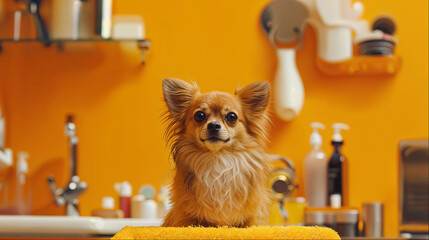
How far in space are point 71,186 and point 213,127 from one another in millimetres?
1671

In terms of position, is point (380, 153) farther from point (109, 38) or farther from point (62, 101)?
point (62, 101)

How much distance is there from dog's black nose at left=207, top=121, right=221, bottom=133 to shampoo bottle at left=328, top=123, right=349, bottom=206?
4.99ft

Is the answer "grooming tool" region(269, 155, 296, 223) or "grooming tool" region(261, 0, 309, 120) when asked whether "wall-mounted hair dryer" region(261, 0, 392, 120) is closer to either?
"grooming tool" region(261, 0, 309, 120)

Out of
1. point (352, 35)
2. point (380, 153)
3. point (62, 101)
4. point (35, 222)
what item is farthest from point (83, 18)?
point (380, 153)

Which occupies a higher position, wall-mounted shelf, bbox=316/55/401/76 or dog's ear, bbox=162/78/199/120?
wall-mounted shelf, bbox=316/55/401/76

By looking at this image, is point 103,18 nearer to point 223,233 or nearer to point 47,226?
point 47,226

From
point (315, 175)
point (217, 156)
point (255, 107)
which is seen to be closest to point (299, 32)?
point (315, 175)

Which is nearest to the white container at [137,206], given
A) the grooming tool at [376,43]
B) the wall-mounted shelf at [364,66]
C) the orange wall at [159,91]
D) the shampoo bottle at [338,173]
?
the orange wall at [159,91]

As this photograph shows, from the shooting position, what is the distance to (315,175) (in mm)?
2164

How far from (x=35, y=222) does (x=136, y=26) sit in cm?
100

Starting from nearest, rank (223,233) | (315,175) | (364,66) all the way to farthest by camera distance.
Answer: (223,233)
(315,175)
(364,66)

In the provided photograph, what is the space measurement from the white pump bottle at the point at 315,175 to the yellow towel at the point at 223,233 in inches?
63.8

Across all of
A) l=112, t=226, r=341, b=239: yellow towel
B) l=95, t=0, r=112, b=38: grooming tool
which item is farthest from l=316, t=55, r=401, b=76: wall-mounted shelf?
l=112, t=226, r=341, b=239: yellow towel

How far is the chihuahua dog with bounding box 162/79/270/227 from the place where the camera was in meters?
0.64
